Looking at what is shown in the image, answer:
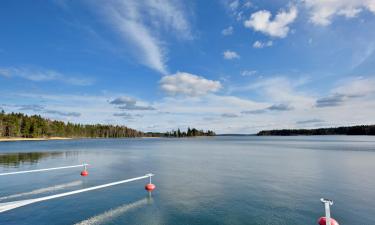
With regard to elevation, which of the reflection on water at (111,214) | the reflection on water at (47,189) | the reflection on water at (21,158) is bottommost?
the reflection on water at (111,214)

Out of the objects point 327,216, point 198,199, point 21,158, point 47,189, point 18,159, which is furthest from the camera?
point 21,158

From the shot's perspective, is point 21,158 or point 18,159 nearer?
point 18,159

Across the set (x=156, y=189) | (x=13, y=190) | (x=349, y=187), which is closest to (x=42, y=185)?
(x=13, y=190)

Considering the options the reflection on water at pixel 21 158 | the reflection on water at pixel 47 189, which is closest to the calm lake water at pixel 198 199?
the reflection on water at pixel 47 189

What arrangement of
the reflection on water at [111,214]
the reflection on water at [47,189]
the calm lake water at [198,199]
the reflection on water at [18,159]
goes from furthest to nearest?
the reflection on water at [18,159]
the reflection on water at [47,189]
the calm lake water at [198,199]
the reflection on water at [111,214]

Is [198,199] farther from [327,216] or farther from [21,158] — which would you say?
[21,158]

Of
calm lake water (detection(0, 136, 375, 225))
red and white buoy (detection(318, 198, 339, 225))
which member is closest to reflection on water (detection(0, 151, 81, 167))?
calm lake water (detection(0, 136, 375, 225))

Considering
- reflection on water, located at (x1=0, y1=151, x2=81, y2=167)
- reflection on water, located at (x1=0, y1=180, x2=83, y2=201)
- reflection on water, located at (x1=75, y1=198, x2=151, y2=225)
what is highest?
reflection on water, located at (x1=0, y1=151, x2=81, y2=167)

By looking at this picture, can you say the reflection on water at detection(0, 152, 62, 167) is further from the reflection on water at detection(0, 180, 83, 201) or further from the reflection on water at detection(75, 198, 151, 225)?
the reflection on water at detection(75, 198, 151, 225)

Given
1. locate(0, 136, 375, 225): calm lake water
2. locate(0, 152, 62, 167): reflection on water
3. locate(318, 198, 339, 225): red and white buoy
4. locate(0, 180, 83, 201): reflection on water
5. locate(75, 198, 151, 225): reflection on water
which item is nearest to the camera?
locate(318, 198, 339, 225): red and white buoy

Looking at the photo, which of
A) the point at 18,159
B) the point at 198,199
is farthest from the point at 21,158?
the point at 198,199

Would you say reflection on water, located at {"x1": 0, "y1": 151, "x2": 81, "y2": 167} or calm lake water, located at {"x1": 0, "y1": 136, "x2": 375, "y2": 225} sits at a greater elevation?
reflection on water, located at {"x1": 0, "y1": 151, "x2": 81, "y2": 167}

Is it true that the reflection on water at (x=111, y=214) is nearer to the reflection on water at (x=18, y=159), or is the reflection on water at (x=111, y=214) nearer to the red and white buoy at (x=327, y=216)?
the red and white buoy at (x=327, y=216)

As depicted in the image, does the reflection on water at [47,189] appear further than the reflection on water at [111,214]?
Yes
